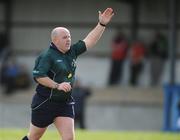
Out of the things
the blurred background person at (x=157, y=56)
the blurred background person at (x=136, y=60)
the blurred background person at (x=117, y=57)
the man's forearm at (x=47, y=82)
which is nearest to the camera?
the man's forearm at (x=47, y=82)

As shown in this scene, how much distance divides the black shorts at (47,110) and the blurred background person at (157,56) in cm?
1821

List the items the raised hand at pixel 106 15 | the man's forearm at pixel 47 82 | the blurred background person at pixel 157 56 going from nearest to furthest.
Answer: the man's forearm at pixel 47 82 → the raised hand at pixel 106 15 → the blurred background person at pixel 157 56

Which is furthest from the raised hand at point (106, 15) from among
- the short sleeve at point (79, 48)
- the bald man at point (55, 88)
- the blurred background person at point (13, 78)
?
the blurred background person at point (13, 78)

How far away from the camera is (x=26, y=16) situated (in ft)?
107

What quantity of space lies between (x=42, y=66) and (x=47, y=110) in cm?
63

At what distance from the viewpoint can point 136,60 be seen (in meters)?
29.9

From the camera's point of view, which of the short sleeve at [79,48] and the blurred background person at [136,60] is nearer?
the short sleeve at [79,48]

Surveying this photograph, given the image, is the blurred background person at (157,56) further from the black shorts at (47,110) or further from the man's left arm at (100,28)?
the black shorts at (47,110)

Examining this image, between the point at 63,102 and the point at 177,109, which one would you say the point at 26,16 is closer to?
the point at 177,109

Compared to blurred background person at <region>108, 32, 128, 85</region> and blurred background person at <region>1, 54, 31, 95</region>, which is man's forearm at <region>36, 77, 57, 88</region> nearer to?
blurred background person at <region>108, 32, 128, 85</region>

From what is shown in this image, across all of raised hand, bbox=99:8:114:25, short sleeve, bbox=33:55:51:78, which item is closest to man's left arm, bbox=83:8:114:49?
raised hand, bbox=99:8:114:25

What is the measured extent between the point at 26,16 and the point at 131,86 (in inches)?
208

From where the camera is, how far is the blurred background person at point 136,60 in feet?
97.9

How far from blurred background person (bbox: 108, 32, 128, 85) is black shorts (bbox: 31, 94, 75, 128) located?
1862 cm
